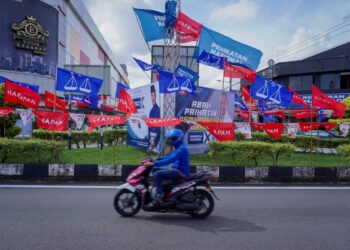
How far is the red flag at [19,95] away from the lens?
10810 mm

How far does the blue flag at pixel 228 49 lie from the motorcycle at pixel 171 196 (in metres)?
8.89

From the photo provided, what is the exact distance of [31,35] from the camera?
120 ft

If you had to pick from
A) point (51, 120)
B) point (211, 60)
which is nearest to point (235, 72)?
point (211, 60)

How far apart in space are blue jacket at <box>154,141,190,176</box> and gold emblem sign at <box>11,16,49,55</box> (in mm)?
35336

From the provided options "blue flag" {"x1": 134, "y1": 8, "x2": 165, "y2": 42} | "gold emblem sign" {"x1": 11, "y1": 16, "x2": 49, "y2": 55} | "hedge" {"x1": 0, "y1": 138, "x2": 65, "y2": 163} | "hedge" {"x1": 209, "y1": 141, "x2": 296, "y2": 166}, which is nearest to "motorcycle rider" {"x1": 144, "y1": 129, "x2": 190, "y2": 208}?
"hedge" {"x1": 209, "y1": 141, "x2": 296, "y2": 166}

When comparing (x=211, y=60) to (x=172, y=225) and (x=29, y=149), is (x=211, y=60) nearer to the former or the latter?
(x=29, y=149)

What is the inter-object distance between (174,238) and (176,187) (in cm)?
123

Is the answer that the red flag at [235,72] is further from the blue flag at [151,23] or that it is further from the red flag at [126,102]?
the red flag at [126,102]

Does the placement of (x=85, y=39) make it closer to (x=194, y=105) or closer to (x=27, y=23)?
(x=27, y=23)

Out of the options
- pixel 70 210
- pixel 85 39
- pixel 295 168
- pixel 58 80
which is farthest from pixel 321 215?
pixel 85 39

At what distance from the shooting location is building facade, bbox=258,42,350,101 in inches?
1620

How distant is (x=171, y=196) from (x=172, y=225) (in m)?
0.57

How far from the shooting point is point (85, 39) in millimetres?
60281

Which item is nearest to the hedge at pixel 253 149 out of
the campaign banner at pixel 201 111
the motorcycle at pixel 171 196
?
the campaign banner at pixel 201 111
